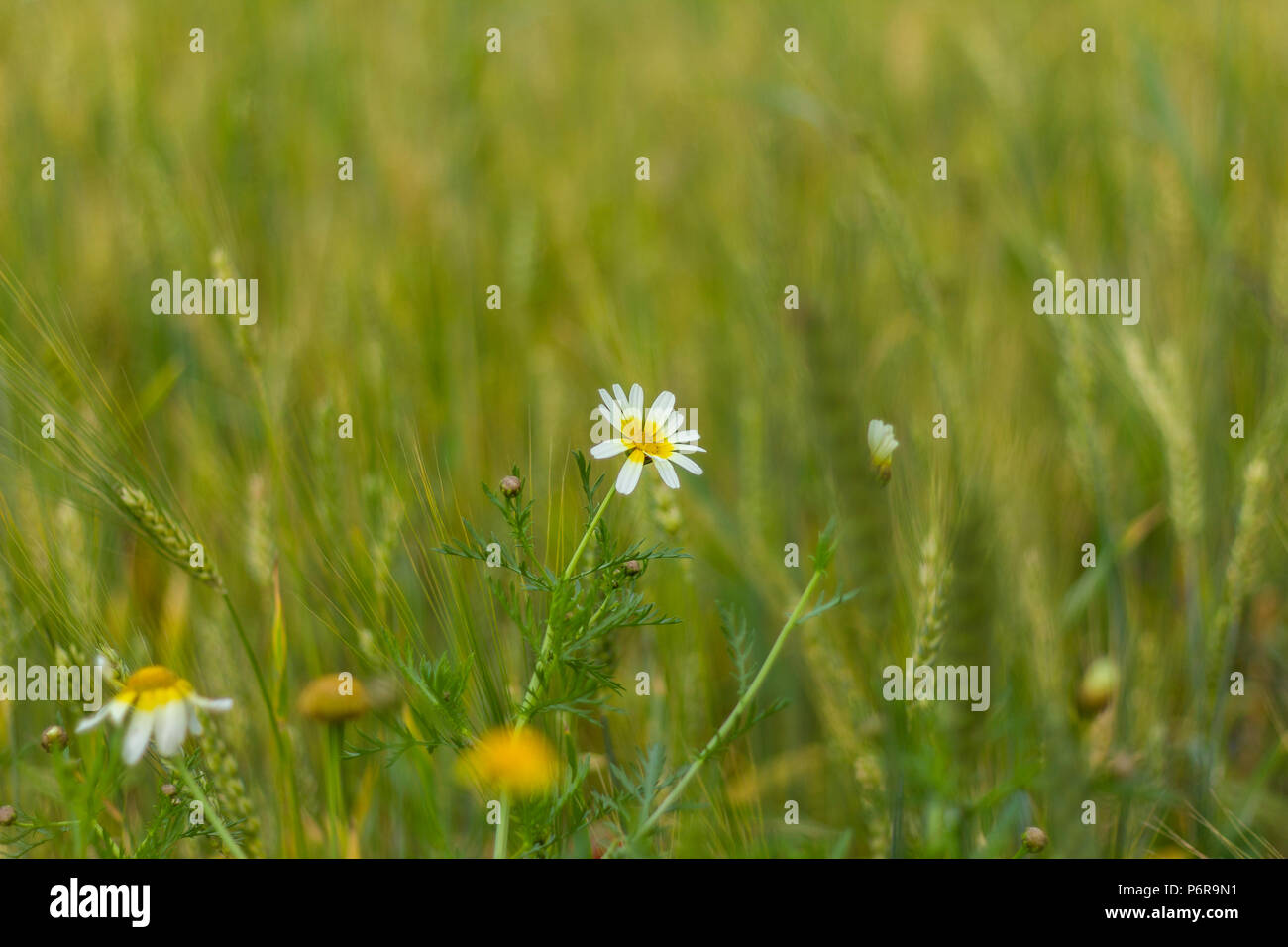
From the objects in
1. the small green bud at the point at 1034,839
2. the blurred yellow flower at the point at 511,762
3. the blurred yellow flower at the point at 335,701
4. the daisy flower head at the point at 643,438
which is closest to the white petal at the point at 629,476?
the daisy flower head at the point at 643,438

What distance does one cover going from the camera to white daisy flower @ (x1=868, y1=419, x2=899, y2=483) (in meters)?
0.83

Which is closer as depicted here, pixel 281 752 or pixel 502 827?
pixel 502 827

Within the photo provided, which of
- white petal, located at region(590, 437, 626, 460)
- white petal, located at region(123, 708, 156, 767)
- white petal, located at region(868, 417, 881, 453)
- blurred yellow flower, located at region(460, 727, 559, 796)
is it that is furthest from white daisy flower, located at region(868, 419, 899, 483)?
white petal, located at region(123, 708, 156, 767)

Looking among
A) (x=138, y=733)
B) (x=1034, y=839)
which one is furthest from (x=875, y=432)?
(x=138, y=733)

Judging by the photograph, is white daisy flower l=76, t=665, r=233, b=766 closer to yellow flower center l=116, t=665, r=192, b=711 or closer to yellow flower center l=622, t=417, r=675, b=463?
yellow flower center l=116, t=665, r=192, b=711

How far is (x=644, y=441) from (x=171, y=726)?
1.29 ft

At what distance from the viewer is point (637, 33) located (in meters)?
3.67

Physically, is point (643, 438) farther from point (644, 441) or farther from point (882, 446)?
point (882, 446)

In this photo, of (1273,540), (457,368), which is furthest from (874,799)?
(457,368)

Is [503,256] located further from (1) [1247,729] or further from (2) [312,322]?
(1) [1247,729]

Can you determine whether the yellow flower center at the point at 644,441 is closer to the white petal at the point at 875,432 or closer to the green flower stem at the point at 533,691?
the green flower stem at the point at 533,691

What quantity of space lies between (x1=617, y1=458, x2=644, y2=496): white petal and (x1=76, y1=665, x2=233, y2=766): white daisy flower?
31cm

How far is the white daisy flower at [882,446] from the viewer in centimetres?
83

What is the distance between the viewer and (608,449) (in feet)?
2.41
